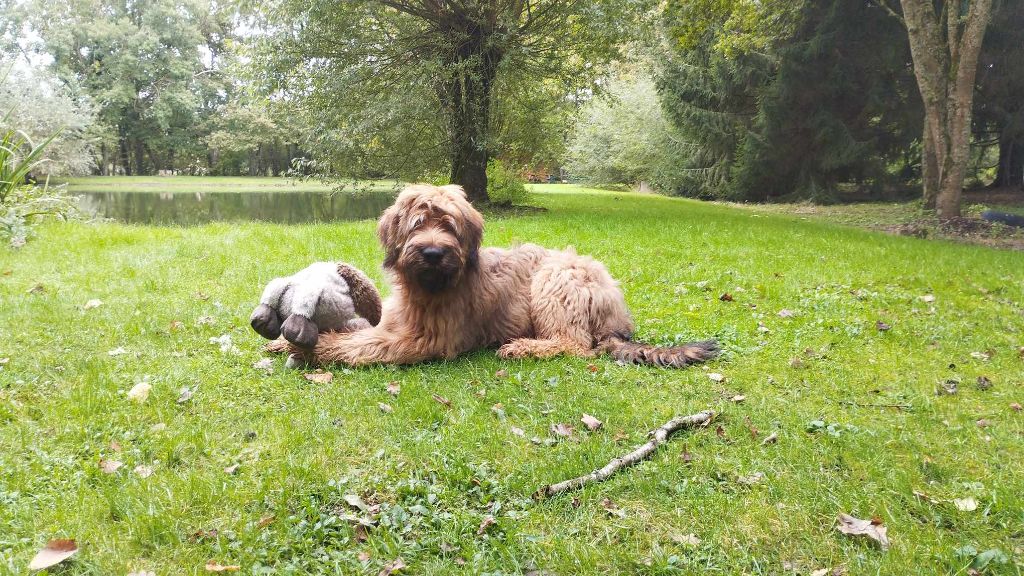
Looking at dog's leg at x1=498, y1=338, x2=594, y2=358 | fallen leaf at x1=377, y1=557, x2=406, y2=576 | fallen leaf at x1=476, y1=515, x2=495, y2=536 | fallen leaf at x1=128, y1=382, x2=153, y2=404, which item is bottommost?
fallen leaf at x1=377, y1=557, x2=406, y2=576

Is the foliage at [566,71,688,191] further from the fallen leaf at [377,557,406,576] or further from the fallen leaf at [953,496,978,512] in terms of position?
the fallen leaf at [377,557,406,576]

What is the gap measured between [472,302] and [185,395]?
6.40ft

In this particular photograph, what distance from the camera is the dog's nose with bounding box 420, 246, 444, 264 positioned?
3.62 m

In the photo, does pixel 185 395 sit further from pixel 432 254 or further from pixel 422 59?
pixel 422 59

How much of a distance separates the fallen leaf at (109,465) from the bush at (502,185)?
15833 millimetres

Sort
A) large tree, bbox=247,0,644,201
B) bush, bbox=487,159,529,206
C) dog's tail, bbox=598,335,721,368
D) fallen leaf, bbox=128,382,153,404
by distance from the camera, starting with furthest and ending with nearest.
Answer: bush, bbox=487,159,529,206 < large tree, bbox=247,0,644,201 < dog's tail, bbox=598,335,721,368 < fallen leaf, bbox=128,382,153,404

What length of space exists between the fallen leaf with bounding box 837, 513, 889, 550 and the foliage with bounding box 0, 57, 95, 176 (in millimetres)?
30333

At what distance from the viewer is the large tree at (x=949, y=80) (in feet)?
39.7

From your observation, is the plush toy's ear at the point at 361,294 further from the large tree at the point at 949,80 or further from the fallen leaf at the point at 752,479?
the large tree at the point at 949,80

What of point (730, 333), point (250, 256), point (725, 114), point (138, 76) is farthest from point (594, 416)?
point (138, 76)

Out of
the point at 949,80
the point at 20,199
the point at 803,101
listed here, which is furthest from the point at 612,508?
the point at 803,101

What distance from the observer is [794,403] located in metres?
3.53

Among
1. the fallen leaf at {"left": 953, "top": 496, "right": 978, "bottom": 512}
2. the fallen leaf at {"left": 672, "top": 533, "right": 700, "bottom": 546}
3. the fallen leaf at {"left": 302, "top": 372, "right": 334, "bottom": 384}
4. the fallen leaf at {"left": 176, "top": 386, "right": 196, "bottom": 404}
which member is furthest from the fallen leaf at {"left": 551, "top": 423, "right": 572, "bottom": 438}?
the fallen leaf at {"left": 176, "top": 386, "right": 196, "bottom": 404}

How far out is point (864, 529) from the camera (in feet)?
7.36
